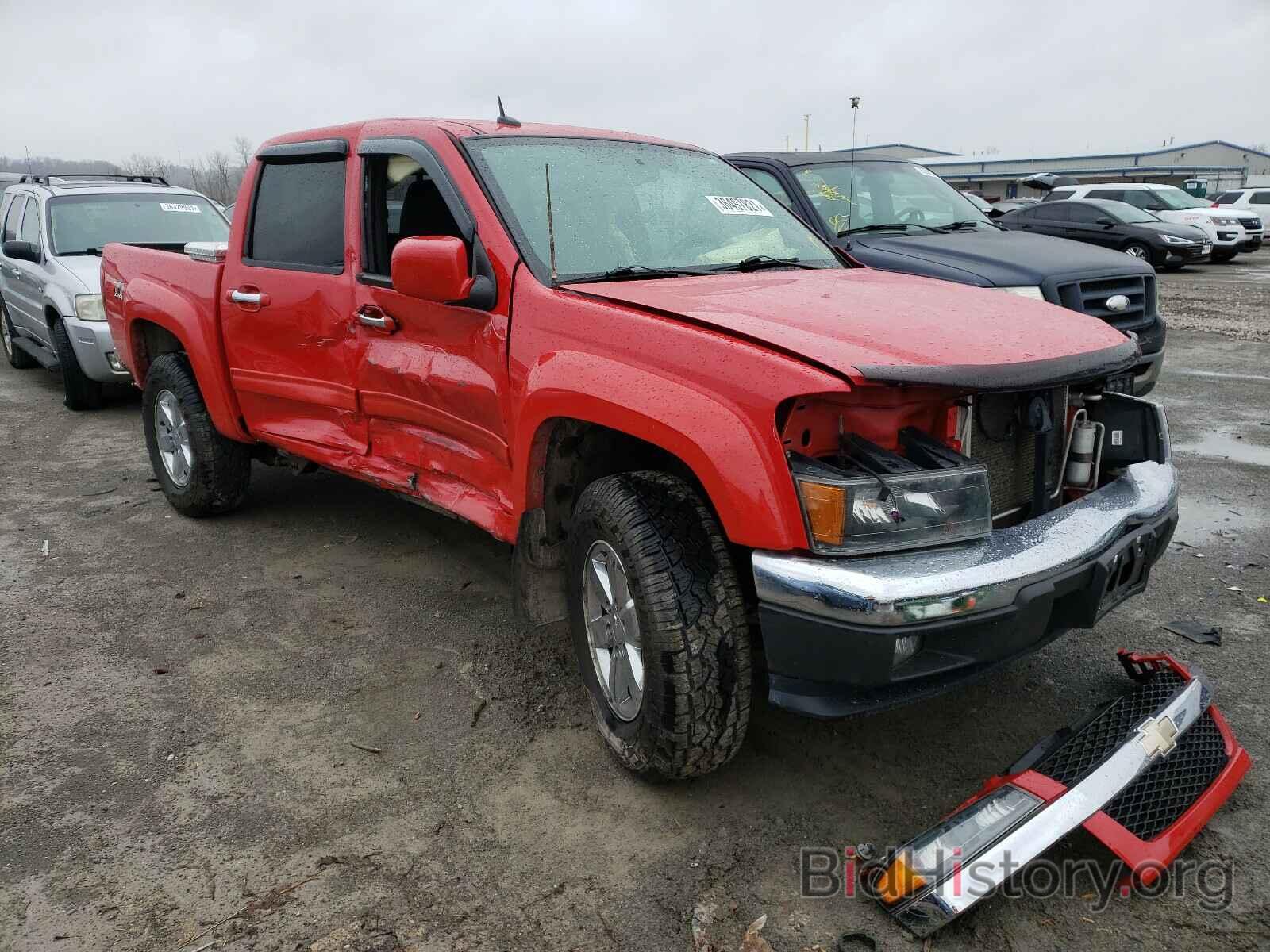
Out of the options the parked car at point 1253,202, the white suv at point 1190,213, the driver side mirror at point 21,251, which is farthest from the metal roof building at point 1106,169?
the driver side mirror at point 21,251

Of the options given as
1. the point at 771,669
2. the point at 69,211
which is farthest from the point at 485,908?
the point at 69,211

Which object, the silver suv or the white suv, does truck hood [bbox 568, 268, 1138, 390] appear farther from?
the white suv

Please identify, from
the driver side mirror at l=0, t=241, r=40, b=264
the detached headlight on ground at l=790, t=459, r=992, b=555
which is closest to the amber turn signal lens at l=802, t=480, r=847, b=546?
the detached headlight on ground at l=790, t=459, r=992, b=555

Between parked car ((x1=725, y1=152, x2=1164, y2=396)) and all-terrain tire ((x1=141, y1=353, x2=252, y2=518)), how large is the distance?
13.1 ft

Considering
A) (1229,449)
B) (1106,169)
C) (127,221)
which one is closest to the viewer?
(1229,449)

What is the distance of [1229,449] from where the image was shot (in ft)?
19.6

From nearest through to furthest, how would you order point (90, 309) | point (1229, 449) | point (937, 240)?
point (1229, 449), point (937, 240), point (90, 309)

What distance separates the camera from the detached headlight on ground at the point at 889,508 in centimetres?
224

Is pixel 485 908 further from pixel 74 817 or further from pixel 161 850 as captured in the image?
pixel 74 817

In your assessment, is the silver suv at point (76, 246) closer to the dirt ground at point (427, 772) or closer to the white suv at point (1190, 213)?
the dirt ground at point (427, 772)

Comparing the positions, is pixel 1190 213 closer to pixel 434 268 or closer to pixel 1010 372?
pixel 1010 372

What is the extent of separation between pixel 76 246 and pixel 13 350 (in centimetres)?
222

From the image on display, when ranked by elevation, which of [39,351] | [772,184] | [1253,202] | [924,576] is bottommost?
[39,351]

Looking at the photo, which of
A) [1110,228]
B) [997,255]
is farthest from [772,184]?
[1110,228]
